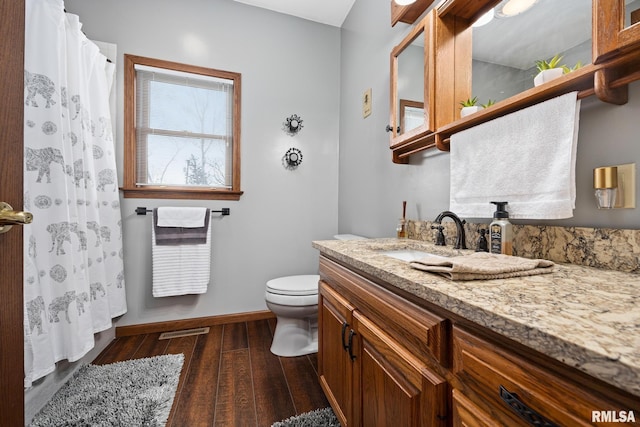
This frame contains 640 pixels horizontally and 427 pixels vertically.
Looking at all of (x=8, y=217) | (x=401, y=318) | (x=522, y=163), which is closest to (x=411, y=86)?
(x=522, y=163)

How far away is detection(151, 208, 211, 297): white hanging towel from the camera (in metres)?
2.04

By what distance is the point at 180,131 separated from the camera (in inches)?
87.5

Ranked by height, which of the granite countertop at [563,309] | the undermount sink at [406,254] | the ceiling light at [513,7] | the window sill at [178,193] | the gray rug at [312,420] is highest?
the ceiling light at [513,7]

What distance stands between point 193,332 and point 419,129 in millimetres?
2177

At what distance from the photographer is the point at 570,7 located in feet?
2.70

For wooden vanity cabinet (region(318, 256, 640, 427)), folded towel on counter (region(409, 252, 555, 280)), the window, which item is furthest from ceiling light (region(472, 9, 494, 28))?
the window

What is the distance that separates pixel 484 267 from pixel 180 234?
206 centimetres

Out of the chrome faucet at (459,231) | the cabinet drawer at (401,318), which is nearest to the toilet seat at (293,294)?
the cabinet drawer at (401,318)

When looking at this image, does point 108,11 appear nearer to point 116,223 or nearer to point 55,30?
point 55,30

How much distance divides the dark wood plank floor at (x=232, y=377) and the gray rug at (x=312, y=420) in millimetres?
48

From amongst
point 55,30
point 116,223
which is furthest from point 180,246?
point 55,30

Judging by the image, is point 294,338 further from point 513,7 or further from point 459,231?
point 513,7

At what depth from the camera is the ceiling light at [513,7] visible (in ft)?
3.15

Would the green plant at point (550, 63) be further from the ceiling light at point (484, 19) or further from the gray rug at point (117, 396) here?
the gray rug at point (117, 396)
